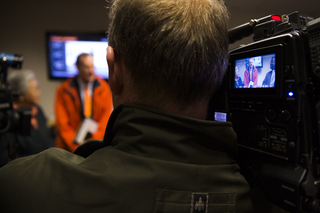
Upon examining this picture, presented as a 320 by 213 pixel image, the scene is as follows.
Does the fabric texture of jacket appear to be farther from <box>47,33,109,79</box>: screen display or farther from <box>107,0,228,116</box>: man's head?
<box>47,33,109,79</box>: screen display

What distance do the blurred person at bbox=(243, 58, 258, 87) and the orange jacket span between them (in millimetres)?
2070

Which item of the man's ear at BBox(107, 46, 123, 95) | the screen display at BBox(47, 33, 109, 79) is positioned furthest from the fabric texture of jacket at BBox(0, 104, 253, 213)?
the screen display at BBox(47, 33, 109, 79)

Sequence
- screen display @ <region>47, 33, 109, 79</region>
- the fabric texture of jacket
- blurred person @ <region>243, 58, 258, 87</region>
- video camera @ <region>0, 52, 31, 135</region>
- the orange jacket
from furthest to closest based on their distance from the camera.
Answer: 1. screen display @ <region>47, 33, 109, 79</region>
2. the orange jacket
3. video camera @ <region>0, 52, 31, 135</region>
4. blurred person @ <region>243, 58, 258, 87</region>
5. the fabric texture of jacket

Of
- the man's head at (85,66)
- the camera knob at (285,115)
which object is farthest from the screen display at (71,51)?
the camera knob at (285,115)

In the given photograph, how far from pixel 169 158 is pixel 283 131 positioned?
0.29 metres

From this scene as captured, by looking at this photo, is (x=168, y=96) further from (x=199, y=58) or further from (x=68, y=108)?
(x=68, y=108)

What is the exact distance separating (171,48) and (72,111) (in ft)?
7.48

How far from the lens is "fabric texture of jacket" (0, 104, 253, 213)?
0.50 metres

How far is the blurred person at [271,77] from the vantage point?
559 mm

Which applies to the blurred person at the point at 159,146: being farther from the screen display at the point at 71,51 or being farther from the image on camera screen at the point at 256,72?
the screen display at the point at 71,51

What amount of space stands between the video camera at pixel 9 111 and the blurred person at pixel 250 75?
142cm

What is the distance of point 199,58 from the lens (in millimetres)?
545

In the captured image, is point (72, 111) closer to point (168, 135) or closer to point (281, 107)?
point (168, 135)

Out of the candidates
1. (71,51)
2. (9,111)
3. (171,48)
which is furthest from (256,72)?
(71,51)
